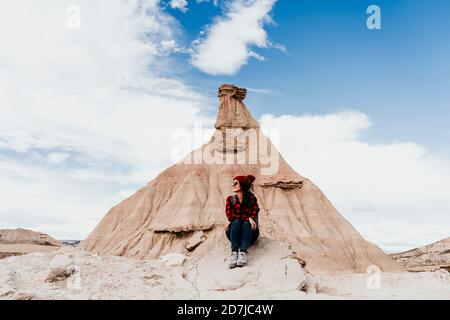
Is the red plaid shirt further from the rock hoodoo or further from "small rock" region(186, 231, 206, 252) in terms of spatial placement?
"small rock" region(186, 231, 206, 252)

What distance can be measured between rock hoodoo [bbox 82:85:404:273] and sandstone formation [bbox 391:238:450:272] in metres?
22.9

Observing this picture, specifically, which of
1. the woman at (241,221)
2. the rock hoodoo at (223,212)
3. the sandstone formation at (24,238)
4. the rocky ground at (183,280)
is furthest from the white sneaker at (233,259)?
the sandstone formation at (24,238)

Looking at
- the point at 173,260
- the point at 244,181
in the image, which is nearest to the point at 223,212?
the point at 173,260

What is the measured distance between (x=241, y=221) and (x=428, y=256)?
205 ft

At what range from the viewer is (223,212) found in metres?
35.9

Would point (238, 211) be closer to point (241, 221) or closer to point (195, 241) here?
point (241, 221)

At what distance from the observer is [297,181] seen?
128 ft

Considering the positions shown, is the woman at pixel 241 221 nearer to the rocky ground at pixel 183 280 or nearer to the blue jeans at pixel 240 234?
the blue jeans at pixel 240 234

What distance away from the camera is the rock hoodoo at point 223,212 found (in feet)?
112

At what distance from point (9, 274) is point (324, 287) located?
16.8 feet

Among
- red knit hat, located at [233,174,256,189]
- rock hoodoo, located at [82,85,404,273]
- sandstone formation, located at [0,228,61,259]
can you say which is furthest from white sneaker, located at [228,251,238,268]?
sandstone formation, located at [0,228,61,259]

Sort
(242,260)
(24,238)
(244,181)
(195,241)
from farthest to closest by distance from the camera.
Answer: (24,238) → (195,241) → (244,181) → (242,260)
